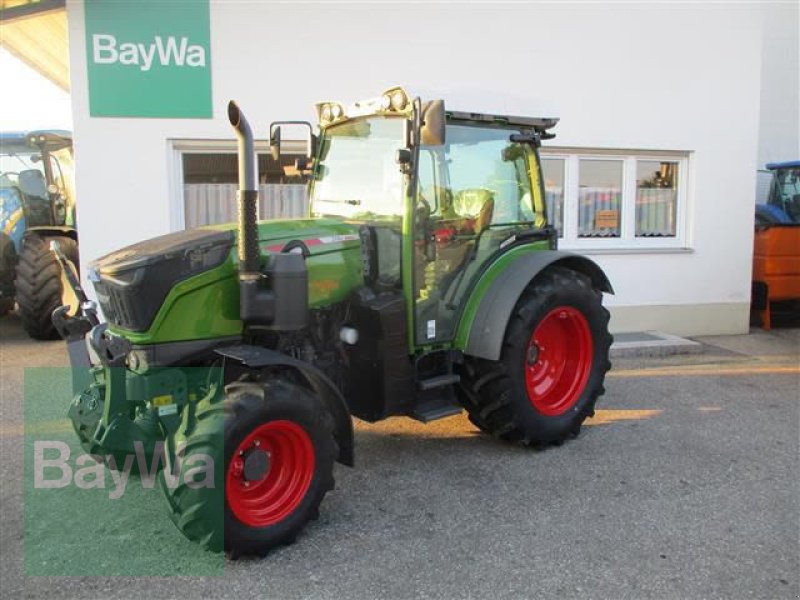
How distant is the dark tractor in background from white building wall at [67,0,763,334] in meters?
2.09

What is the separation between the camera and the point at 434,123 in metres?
3.62

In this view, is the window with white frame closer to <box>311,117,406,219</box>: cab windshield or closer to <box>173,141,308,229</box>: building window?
<box>173,141,308,229</box>: building window

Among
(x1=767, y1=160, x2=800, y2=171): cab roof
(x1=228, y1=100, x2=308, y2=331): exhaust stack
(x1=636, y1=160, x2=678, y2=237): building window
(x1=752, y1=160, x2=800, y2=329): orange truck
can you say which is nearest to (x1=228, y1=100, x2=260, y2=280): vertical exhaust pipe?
(x1=228, y1=100, x2=308, y2=331): exhaust stack

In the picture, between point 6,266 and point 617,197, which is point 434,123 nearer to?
point 617,197

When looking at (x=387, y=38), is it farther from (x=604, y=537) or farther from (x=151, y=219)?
(x=604, y=537)

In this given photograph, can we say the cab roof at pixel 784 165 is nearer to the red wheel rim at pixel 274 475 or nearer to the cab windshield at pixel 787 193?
the cab windshield at pixel 787 193

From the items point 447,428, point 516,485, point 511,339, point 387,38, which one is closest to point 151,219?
point 387,38

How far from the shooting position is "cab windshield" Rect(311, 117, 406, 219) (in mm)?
4176

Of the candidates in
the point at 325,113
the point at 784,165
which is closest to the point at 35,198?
the point at 325,113

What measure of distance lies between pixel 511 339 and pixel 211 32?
181 inches

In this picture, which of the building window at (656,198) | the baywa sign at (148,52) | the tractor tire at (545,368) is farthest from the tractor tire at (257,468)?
the building window at (656,198)

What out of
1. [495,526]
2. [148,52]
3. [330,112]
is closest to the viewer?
[495,526]

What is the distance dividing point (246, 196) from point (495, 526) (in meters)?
2.05

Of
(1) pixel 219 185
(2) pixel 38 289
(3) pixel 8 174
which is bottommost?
(2) pixel 38 289
